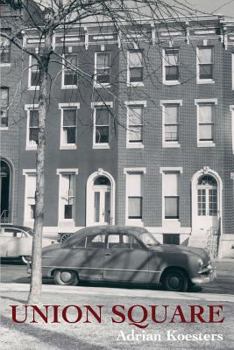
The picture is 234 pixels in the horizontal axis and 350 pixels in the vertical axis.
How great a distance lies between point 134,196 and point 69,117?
548 centimetres

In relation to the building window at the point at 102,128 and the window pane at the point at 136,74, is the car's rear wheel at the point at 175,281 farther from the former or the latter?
the window pane at the point at 136,74

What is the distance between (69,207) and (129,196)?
10.6 feet

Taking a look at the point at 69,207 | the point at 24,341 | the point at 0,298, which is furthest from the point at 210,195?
the point at 24,341

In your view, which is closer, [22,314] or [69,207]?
[22,314]

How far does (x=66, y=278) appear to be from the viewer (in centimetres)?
1477

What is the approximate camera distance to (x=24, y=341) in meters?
7.74

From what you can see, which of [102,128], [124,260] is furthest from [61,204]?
[124,260]

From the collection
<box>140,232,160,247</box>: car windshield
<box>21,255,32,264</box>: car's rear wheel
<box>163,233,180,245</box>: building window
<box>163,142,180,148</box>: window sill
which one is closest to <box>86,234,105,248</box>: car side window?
<box>140,232,160,247</box>: car windshield

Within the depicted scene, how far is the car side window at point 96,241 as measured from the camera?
1471 cm

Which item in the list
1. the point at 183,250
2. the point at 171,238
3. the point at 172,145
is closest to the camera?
the point at 183,250

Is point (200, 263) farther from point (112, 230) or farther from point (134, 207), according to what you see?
point (134, 207)

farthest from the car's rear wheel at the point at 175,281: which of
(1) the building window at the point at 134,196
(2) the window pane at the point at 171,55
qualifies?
(1) the building window at the point at 134,196

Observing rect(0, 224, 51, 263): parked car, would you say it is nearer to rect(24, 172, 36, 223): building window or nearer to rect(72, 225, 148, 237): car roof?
rect(72, 225, 148, 237): car roof

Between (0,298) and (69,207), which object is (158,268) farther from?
(69,207)
